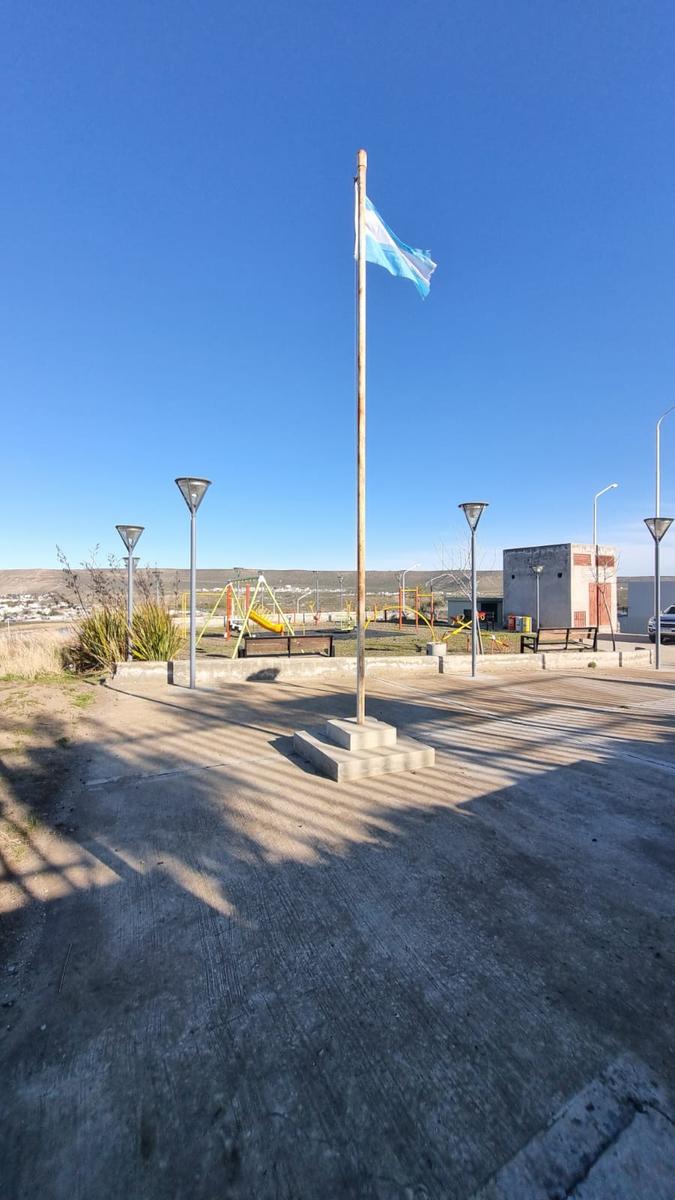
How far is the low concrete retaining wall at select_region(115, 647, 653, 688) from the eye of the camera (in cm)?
922

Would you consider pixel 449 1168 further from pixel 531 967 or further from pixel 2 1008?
pixel 2 1008

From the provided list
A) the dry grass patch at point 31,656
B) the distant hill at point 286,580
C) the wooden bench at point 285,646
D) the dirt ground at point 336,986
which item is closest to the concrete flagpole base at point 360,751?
the dirt ground at point 336,986

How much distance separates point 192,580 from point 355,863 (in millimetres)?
6492

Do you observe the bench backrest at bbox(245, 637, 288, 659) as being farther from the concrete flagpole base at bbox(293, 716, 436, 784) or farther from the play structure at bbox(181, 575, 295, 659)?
the concrete flagpole base at bbox(293, 716, 436, 784)

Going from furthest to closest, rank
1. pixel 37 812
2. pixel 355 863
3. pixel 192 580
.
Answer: pixel 192 580 → pixel 37 812 → pixel 355 863

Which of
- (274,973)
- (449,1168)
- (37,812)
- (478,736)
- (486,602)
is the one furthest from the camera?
(486,602)

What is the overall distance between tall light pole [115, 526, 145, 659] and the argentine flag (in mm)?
6767

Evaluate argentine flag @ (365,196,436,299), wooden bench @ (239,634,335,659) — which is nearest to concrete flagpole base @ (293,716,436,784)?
argentine flag @ (365,196,436,299)

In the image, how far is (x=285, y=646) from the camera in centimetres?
1145

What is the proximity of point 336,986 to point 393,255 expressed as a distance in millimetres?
5831

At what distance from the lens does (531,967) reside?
2.16 m

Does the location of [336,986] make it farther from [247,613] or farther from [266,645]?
[247,613]

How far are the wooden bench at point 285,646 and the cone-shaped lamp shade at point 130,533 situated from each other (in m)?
3.00

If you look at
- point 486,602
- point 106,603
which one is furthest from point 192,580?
point 486,602
